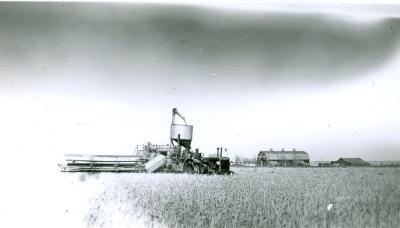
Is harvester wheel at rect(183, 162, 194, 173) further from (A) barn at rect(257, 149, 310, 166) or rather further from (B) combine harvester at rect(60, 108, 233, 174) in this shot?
(A) barn at rect(257, 149, 310, 166)

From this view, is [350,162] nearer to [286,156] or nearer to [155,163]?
[286,156]

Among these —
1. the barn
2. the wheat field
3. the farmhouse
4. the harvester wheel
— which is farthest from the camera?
the farmhouse

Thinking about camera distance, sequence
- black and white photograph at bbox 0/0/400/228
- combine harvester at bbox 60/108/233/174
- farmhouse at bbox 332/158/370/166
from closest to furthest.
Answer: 1. black and white photograph at bbox 0/0/400/228
2. combine harvester at bbox 60/108/233/174
3. farmhouse at bbox 332/158/370/166

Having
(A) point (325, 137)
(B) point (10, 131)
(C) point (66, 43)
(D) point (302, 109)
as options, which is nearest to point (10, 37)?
(C) point (66, 43)

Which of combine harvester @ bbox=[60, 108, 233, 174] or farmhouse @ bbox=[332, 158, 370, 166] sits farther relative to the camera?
farmhouse @ bbox=[332, 158, 370, 166]

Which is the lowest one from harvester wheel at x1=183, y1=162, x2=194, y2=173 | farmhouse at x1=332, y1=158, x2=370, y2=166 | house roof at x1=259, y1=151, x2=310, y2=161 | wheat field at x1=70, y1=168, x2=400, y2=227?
wheat field at x1=70, y1=168, x2=400, y2=227

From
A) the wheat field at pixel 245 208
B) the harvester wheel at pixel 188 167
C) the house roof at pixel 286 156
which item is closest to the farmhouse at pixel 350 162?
the house roof at pixel 286 156

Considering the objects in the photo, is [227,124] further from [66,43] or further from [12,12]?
[12,12]

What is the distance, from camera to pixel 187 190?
9.16m

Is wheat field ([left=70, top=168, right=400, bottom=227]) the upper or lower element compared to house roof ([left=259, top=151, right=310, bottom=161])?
lower

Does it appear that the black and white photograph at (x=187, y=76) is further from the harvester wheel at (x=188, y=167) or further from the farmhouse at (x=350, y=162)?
the farmhouse at (x=350, y=162)

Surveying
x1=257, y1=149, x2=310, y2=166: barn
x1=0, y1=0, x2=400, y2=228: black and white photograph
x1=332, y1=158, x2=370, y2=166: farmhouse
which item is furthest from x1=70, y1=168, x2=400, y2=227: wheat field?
x1=332, y1=158, x2=370, y2=166: farmhouse

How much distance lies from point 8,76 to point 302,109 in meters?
7.13

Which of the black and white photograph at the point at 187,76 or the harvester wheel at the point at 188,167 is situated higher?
the black and white photograph at the point at 187,76
